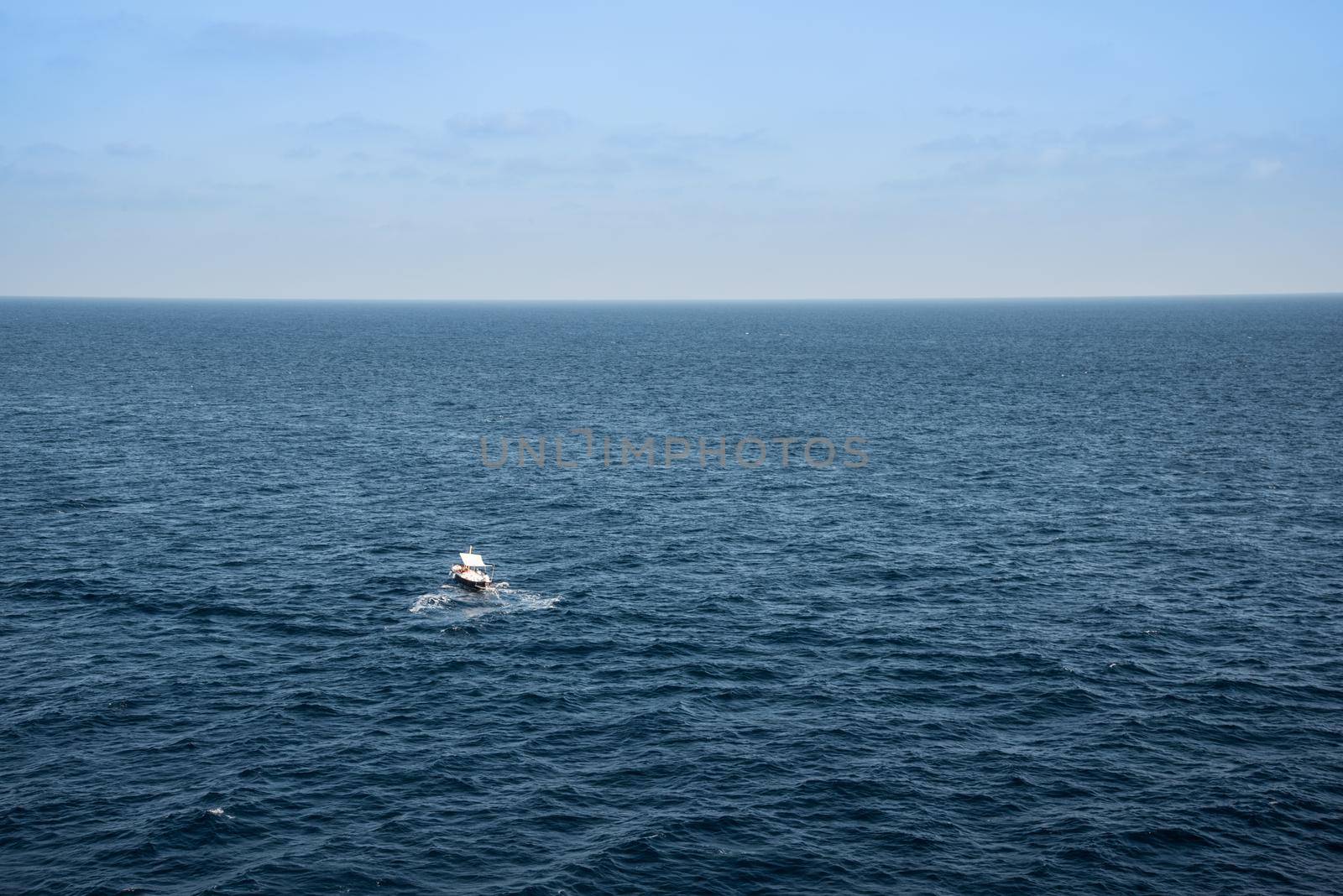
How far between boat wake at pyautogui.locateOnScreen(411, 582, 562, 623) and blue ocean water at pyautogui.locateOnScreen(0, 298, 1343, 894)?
1.35ft

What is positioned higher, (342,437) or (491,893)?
(342,437)

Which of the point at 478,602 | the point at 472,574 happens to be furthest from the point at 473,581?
the point at 478,602

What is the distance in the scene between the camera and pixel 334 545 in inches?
3942

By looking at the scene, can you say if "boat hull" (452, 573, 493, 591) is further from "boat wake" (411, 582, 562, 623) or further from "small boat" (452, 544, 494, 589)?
"boat wake" (411, 582, 562, 623)

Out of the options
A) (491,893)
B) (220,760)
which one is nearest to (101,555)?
(220,760)

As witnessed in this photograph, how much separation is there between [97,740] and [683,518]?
210ft

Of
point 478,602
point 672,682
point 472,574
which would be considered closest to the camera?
point 672,682

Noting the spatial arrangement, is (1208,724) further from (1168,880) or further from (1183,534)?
(1183,534)

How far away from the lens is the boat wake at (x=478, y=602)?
269ft

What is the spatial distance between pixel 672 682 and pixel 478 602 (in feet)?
71.4

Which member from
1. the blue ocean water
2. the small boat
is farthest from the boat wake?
the small boat

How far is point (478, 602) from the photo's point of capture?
277 feet

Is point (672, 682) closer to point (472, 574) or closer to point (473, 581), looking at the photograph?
point (473, 581)

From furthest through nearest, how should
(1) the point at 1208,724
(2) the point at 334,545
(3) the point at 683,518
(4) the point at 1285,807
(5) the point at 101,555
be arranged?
(3) the point at 683,518 < (2) the point at 334,545 < (5) the point at 101,555 < (1) the point at 1208,724 < (4) the point at 1285,807
